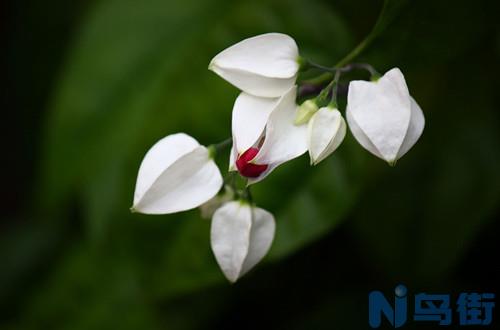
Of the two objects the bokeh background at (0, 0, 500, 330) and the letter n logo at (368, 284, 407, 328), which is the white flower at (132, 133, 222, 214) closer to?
the bokeh background at (0, 0, 500, 330)

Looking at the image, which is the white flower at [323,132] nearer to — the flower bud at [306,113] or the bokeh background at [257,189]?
the flower bud at [306,113]

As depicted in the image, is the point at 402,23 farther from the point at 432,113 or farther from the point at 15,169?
the point at 15,169

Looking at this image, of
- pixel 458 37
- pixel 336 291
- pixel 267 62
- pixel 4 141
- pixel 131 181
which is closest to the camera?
pixel 267 62

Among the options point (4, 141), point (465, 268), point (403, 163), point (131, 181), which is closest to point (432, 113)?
point (403, 163)

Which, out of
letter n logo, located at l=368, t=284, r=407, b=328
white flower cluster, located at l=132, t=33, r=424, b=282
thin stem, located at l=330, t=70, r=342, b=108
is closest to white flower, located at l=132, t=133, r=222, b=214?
white flower cluster, located at l=132, t=33, r=424, b=282

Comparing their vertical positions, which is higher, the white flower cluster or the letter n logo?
the white flower cluster

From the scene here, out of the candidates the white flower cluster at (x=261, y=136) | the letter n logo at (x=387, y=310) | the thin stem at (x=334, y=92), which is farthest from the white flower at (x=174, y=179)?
the letter n logo at (x=387, y=310)

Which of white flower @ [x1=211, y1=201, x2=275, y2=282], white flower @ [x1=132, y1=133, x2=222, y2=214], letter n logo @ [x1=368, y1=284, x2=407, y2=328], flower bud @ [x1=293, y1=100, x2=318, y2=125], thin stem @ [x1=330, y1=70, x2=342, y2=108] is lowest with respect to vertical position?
letter n logo @ [x1=368, y1=284, x2=407, y2=328]

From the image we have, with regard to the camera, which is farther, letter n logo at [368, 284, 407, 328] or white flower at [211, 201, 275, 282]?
letter n logo at [368, 284, 407, 328]
